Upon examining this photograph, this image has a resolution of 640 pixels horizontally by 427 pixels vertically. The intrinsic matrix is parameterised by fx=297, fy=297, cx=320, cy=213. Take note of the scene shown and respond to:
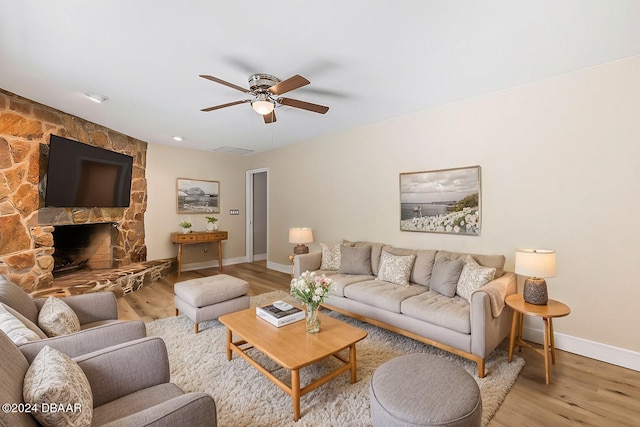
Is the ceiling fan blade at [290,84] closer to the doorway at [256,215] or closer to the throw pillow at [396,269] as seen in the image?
the throw pillow at [396,269]

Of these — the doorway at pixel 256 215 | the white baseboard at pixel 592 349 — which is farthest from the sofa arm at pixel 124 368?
the doorway at pixel 256 215

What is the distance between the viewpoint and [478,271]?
9.28 ft

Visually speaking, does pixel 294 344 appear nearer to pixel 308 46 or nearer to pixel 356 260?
pixel 356 260

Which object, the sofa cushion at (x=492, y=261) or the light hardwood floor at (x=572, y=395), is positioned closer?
the light hardwood floor at (x=572, y=395)

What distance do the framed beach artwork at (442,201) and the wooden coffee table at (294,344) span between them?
6.13ft

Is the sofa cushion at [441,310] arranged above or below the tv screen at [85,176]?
below

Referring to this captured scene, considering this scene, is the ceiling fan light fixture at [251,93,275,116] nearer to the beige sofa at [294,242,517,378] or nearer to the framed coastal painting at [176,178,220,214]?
the beige sofa at [294,242,517,378]

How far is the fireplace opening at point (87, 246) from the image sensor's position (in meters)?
4.75

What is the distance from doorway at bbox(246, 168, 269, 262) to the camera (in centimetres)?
710

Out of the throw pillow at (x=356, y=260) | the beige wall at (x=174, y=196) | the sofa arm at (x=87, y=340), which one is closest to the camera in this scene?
the sofa arm at (x=87, y=340)

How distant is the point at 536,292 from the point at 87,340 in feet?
10.6

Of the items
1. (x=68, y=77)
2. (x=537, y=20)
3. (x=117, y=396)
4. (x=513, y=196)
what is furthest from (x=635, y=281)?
(x=68, y=77)

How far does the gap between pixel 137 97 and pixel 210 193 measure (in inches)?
131

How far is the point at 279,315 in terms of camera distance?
100 inches
